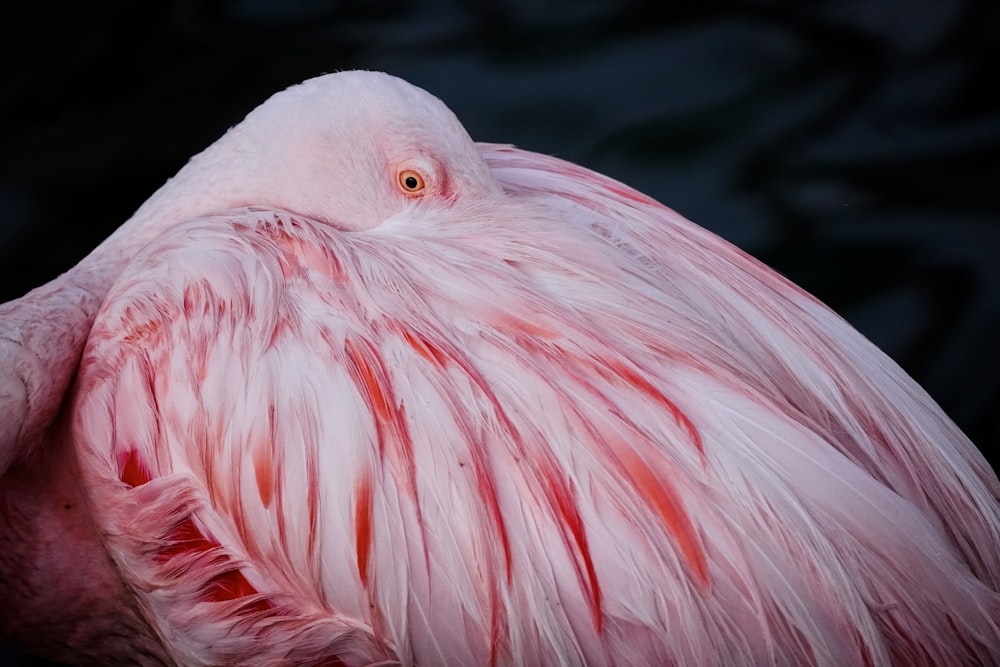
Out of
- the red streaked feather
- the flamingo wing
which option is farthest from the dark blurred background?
the red streaked feather

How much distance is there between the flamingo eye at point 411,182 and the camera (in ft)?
6.08

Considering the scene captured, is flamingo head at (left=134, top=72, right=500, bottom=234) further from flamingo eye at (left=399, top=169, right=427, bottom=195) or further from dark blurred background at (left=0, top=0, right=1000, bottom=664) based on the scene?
dark blurred background at (left=0, top=0, right=1000, bottom=664)

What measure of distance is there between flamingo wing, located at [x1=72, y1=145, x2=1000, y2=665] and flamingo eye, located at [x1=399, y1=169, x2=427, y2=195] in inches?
7.5

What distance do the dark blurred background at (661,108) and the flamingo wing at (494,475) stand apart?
4.60 feet

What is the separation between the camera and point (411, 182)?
1863 mm

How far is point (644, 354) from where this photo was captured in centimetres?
156

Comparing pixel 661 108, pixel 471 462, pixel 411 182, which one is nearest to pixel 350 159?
pixel 411 182

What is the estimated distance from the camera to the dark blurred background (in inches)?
118

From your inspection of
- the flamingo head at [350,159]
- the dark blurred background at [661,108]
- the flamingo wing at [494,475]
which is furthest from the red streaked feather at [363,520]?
the dark blurred background at [661,108]

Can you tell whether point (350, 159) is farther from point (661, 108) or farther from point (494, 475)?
point (661, 108)

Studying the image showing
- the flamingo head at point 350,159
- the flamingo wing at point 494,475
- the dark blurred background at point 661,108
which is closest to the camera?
the flamingo wing at point 494,475

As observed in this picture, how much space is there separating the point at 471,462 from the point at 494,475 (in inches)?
1.3

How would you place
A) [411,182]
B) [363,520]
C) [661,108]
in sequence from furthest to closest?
[661,108], [411,182], [363,520]

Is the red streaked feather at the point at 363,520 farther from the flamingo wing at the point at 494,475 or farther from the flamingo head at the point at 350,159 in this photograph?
the flamingo head at the point at 350,159
